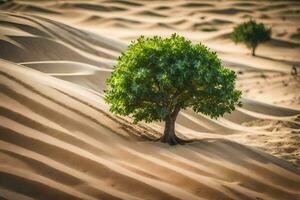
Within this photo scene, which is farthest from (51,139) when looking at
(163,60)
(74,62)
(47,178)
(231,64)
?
(231,64)

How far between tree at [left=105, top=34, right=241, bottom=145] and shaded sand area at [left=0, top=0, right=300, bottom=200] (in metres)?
0.78

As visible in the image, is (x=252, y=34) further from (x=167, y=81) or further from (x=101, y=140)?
(x=101, y=140)

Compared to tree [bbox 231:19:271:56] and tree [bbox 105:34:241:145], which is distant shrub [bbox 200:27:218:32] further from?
tree [bbox 105:34:241:145]

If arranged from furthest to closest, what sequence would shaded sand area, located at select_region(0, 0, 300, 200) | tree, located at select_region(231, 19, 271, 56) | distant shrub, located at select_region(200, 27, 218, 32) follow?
distant shrub, located at select_region(200, 27, 218, 32), tree, located at select_region(231, 19, 271, 56), shaded sand area, located at select_region(0, 0, 300, 200)

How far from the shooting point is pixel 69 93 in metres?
11.4

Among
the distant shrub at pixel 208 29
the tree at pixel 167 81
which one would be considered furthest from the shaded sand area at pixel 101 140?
the distant shrub at pixel 208 29

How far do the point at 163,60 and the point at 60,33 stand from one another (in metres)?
11.6

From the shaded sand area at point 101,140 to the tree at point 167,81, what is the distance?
0.78 m

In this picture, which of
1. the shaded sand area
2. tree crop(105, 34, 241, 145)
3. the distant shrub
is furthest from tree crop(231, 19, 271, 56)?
tree crop(105, 34, 241, 145)

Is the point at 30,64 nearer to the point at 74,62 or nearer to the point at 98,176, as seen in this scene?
the point at 74,62

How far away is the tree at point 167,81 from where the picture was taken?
9.59m

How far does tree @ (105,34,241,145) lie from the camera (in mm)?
9586

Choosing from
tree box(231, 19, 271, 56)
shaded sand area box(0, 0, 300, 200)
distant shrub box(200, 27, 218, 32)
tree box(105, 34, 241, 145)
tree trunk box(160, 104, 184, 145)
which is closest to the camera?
shaded sand area box(0, 0, 300, 200)

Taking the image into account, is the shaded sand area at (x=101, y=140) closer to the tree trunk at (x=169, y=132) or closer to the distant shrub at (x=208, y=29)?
the tree trunk at (x=169, y=132)
